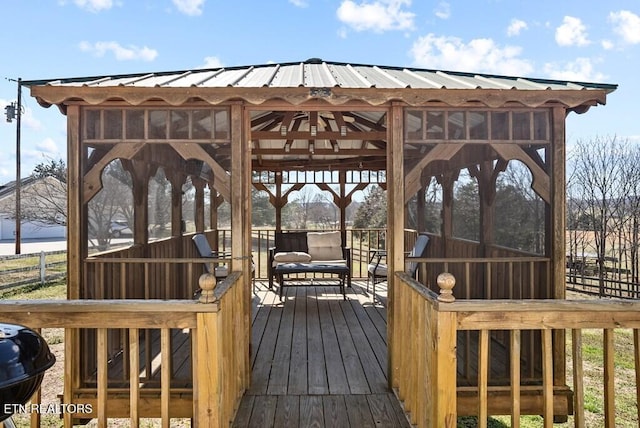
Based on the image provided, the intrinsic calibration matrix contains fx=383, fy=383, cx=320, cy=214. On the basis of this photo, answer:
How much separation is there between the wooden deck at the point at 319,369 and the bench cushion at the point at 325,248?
132 centimetres

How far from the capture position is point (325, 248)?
674 centimetres

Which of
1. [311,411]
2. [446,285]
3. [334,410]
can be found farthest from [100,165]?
[446,285]

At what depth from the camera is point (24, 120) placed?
13.6 m

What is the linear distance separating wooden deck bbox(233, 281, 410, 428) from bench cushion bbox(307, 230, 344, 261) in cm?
132

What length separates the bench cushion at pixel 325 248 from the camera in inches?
265

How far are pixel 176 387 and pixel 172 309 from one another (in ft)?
3.93

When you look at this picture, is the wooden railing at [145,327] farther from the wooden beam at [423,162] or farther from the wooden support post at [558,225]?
the wooden support post at [558,225]

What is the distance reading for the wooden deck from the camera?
2.60m

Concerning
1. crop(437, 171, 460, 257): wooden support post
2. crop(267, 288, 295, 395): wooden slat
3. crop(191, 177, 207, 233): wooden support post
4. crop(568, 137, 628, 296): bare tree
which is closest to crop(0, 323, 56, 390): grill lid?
crop(267, 288, 295, 395): wooden slat

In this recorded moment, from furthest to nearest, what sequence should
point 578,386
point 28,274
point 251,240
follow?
point 28,274, point 251,240, point 578,386

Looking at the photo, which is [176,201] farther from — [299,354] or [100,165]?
[299,354]

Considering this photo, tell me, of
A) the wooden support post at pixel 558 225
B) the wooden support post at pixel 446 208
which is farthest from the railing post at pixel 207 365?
the wooden support post at pixel 446 208

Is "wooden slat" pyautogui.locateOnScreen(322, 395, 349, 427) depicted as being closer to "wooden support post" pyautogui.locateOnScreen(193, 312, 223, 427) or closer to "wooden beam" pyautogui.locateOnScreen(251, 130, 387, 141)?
"wooden support post" pyautogui.locateOnScreen(193, 312, 223, 427)

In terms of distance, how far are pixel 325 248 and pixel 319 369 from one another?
353cm
